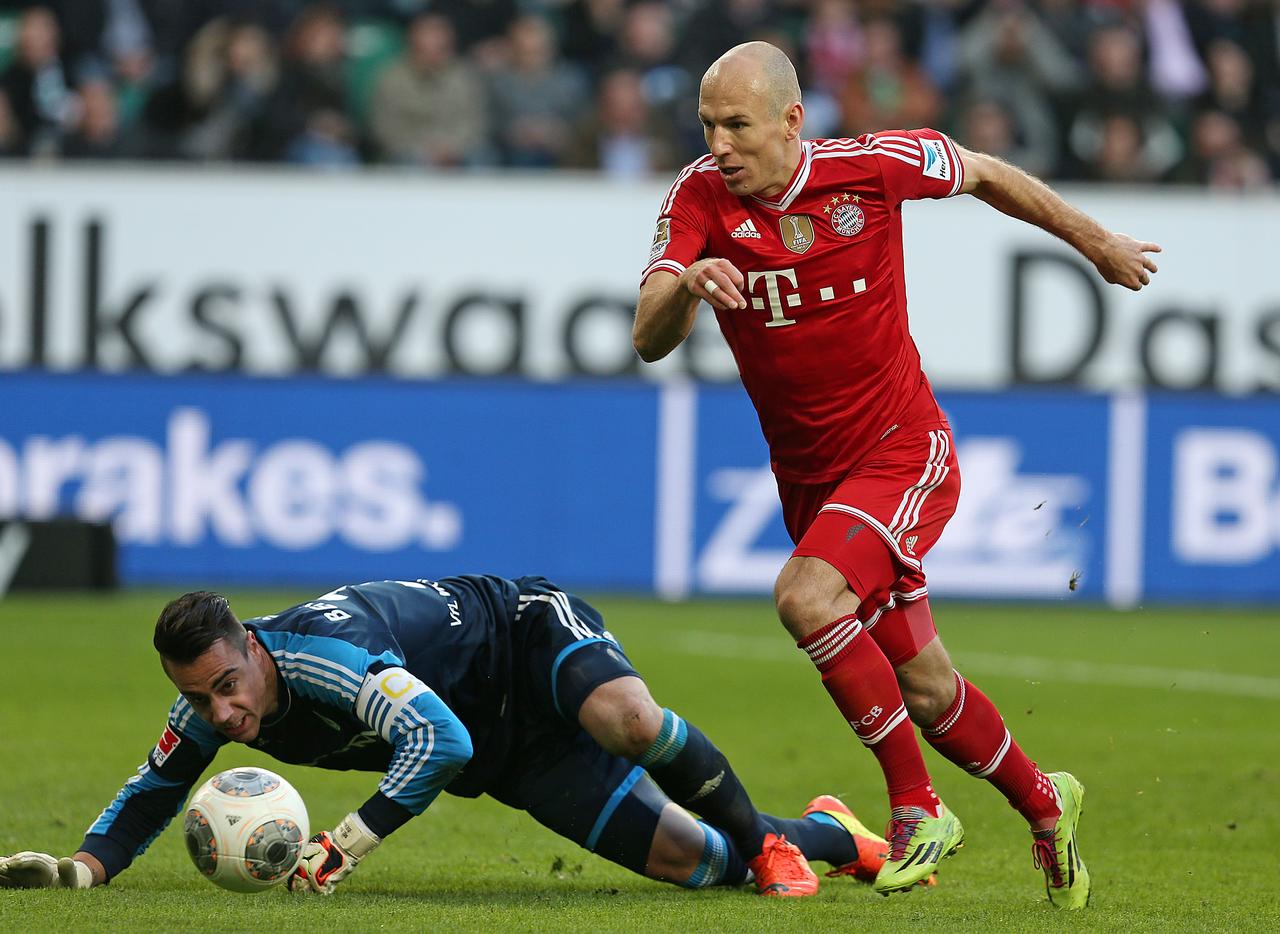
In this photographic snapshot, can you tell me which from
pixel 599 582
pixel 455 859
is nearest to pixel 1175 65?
pixel 599 582

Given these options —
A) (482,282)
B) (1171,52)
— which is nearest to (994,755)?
(482,282)

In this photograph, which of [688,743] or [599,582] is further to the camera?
[599,582]

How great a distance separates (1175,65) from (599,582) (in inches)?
287

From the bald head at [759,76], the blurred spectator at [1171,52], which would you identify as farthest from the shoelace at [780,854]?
the blurred spectator at [1171,52]

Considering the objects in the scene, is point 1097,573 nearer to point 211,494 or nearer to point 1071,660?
point 1071,660

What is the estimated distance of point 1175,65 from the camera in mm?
18281

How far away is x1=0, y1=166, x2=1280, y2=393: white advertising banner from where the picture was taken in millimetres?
15898

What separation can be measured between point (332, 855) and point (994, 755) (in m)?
1.87

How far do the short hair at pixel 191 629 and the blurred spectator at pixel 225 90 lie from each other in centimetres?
1183

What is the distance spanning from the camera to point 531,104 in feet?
55.7

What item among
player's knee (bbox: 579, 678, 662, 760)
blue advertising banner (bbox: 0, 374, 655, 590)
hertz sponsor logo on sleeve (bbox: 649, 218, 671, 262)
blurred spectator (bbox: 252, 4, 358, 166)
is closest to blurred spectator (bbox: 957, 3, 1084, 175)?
blue advertising banner (bbox: 0, 374, 655, 590)

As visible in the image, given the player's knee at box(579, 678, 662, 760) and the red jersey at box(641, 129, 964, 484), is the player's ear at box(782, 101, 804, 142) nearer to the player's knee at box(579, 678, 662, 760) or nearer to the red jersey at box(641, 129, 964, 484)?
the red jersey at box(641, 129, 964, 484)

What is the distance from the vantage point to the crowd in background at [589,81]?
16.5m

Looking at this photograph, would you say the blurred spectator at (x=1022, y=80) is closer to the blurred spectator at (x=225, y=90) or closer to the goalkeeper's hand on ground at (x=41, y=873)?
the blurred spectator at (x=225, y=90)
